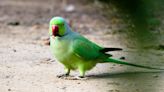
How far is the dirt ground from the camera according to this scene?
1.50m

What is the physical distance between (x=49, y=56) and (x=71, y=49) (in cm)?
170

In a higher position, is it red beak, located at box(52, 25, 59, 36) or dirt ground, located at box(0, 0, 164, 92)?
red beak, located at box(52, 25, 59, 36)

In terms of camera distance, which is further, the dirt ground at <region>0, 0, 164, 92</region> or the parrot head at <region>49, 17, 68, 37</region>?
the parrot head at <region>49, 17, 68, 37</region>

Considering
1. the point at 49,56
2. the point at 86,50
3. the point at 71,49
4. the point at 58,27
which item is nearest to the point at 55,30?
the point at 58,27

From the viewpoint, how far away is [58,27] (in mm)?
4664

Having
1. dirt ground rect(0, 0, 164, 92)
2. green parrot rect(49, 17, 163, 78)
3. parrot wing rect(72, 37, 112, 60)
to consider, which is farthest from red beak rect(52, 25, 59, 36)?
dirt ground rect(0, 0, 164, 92)

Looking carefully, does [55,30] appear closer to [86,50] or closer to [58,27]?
[58,27]

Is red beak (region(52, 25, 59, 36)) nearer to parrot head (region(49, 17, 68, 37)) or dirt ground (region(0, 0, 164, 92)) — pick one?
parrot head (region(49, 17, 68, 37))

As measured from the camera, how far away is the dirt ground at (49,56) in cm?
150

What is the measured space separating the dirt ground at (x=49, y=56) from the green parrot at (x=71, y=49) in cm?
17

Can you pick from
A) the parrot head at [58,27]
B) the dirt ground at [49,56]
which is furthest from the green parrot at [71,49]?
the dirt ground at [49,56]

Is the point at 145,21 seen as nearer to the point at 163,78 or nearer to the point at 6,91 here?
the point at 6,91

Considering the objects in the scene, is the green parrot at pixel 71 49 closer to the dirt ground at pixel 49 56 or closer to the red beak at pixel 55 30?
the red beak at pixel 55 30

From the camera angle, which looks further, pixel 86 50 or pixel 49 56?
pixel 49 56
